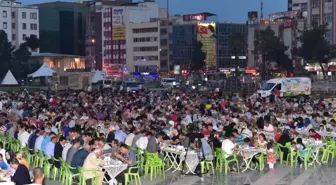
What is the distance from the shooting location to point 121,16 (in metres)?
131

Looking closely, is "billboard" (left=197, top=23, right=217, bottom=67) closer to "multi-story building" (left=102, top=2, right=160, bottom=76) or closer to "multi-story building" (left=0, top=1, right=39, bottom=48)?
"multi-story building" (left=102, top=2, right=160, bottom=76)

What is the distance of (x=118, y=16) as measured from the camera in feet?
429

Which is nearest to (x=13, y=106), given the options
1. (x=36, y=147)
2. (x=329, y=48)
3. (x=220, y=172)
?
(x=36, y=147)

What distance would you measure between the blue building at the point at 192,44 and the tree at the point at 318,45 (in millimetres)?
37960

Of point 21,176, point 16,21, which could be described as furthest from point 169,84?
point 21,176

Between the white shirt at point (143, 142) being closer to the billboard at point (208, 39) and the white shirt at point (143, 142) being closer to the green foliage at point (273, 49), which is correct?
the green foliage at point (273, 49)

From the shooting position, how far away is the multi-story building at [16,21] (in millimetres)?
119875

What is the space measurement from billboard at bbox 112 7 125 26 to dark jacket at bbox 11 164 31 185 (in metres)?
118

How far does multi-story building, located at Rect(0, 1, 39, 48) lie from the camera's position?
120 metres

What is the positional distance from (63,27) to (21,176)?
13155 cm

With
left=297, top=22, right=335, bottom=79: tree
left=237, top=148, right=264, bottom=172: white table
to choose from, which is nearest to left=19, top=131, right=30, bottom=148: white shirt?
left=237, top=148, right=264, bottom=172: white table

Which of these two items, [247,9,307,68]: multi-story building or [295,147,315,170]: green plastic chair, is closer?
[295,147,315,170]: green plastic chair

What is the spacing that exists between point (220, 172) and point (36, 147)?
554cm

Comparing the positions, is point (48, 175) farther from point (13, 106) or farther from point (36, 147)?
point (13, 106)
